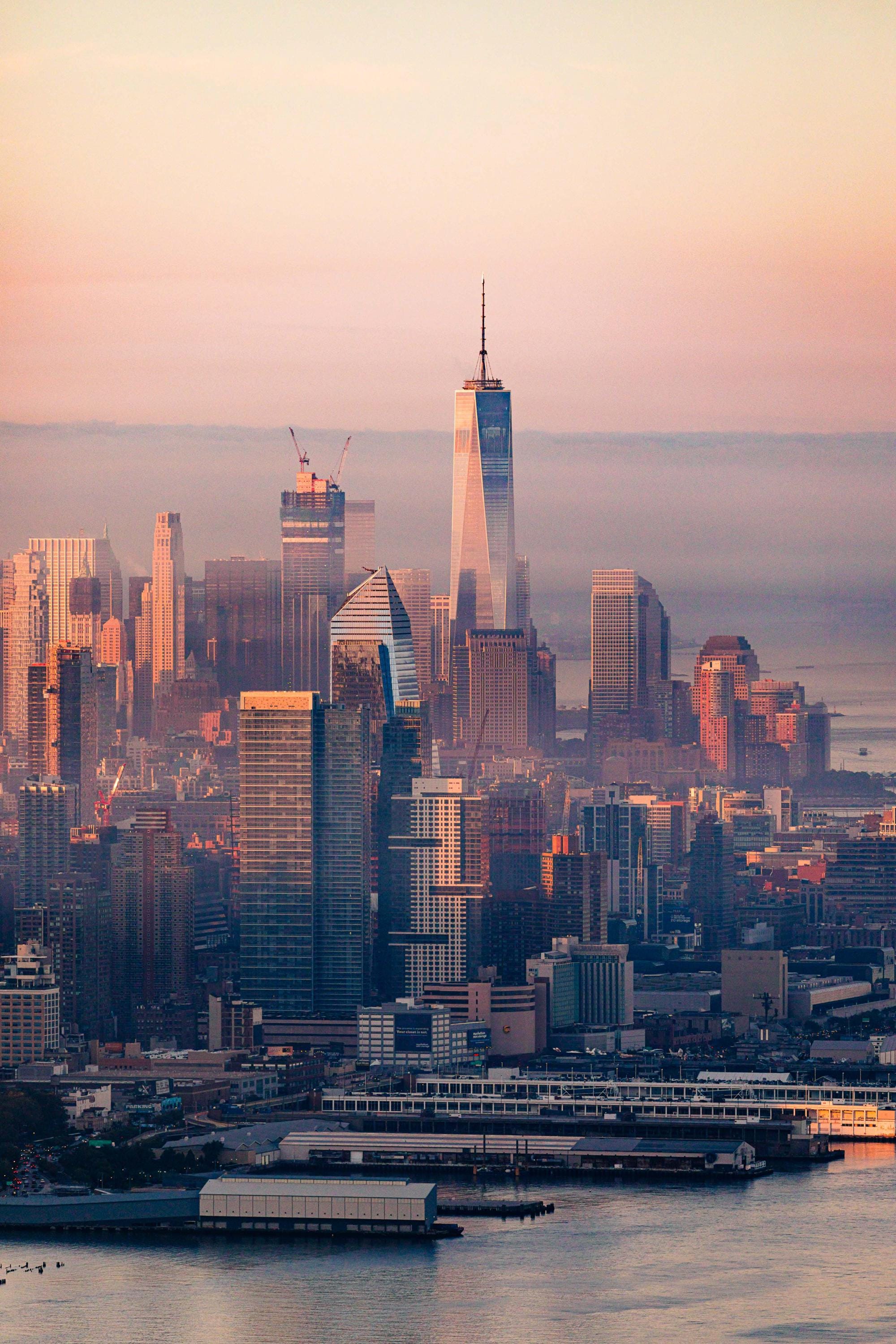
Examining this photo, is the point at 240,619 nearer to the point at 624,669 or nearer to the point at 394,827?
the point at 624,669

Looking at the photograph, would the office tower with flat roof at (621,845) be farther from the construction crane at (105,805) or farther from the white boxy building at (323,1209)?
the white boxy building at (323,1209)

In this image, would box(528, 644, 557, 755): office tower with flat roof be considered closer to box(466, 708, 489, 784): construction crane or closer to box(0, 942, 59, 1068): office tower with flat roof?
box(466, 708, 489, 784): construction crane

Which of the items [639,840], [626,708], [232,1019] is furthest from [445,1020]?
[626,708]

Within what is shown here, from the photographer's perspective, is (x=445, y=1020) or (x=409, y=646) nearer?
(x=445, y=1020)

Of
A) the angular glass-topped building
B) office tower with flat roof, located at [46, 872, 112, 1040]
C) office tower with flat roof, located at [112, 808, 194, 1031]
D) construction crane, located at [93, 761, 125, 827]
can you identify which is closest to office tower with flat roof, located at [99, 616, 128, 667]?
construction crane, located at [93, 761, 125, 827]

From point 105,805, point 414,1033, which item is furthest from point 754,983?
point 105,805

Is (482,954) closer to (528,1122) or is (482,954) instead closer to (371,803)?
(371,803)

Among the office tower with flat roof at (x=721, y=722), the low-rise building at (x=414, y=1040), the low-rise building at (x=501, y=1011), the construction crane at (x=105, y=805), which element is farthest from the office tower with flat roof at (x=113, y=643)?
the low-rise building at (x=414, y=1040)

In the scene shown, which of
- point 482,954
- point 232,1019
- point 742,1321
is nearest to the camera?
point 742,1321
